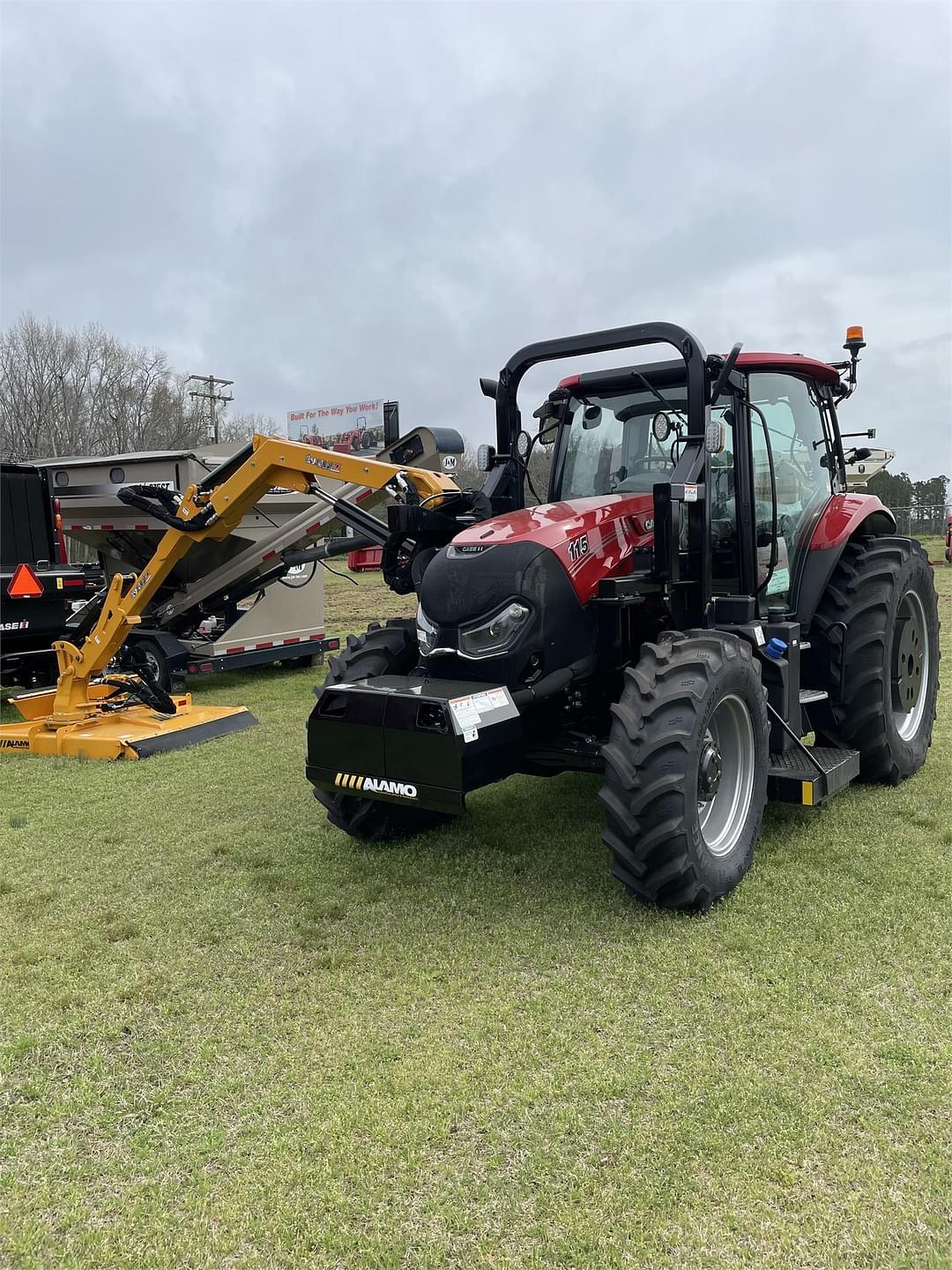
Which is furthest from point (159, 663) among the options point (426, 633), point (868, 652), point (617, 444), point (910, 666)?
point (910, 666)

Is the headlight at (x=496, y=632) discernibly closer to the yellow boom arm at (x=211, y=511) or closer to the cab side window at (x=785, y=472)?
the yellow boom arm at (x=211, y=511)

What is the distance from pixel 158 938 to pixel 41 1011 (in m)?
0.59

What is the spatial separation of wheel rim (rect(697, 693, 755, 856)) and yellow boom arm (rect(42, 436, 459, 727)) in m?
2.02

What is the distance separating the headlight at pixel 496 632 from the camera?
386cm

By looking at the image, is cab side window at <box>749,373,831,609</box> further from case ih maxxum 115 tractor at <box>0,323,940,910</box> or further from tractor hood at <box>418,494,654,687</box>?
tractor hood at <box>418,494,654,687</box>

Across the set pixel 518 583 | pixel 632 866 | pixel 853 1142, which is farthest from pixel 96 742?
pixel 853 1142

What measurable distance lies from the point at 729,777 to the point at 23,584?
261 inches

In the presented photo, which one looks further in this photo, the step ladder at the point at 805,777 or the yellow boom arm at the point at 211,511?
the yellow boom arm at the point at 211,511

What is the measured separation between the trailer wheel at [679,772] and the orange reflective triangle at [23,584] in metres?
6.38

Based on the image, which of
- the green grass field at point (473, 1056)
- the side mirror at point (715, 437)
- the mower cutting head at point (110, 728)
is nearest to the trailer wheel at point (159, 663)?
the mower cutting head at point (110, 728)

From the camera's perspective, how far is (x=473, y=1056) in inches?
111

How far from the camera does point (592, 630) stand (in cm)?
417

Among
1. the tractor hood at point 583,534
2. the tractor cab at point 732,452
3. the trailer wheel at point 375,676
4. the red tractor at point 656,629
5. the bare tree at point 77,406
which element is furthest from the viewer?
the bare tree at point 77,406

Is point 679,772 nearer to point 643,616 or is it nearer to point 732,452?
point 643,616
